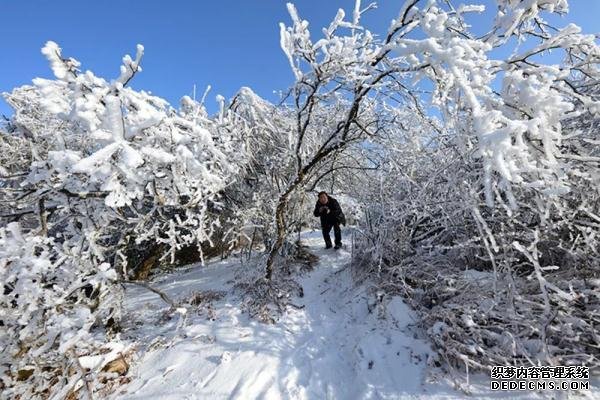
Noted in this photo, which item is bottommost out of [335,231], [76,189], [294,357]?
[294,357]

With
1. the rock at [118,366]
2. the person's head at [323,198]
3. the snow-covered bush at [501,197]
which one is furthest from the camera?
the person's head at [323,198]

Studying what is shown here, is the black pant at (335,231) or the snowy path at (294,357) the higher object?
the black pant at (335,231)

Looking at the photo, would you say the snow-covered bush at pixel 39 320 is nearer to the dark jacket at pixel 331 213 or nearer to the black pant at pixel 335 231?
the dark jacket at pixel 331 213

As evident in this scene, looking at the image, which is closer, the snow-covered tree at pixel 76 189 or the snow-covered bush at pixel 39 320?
the snow-covered tree at pixel 76 189

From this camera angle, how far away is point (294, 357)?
3.89m

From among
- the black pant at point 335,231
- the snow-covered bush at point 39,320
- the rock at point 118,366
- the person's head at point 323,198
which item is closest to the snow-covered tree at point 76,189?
the snow-covered bush at point 39,320

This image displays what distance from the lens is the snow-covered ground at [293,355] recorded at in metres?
3.34

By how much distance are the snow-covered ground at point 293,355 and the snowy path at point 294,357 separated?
11 millimetres

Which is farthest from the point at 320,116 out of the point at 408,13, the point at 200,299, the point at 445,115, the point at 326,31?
the point at 445,115

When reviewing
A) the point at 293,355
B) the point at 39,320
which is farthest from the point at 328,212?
the point at 39,320

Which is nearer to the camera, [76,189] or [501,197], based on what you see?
[76,189]

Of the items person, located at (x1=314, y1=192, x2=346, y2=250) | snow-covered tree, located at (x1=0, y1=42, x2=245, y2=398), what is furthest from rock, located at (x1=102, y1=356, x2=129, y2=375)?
person, located at (x1=314, y1=192, x2=346, y2=250)

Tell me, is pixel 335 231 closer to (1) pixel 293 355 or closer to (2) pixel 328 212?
(2) pixel 328 212

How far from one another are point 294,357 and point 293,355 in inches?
1.6
